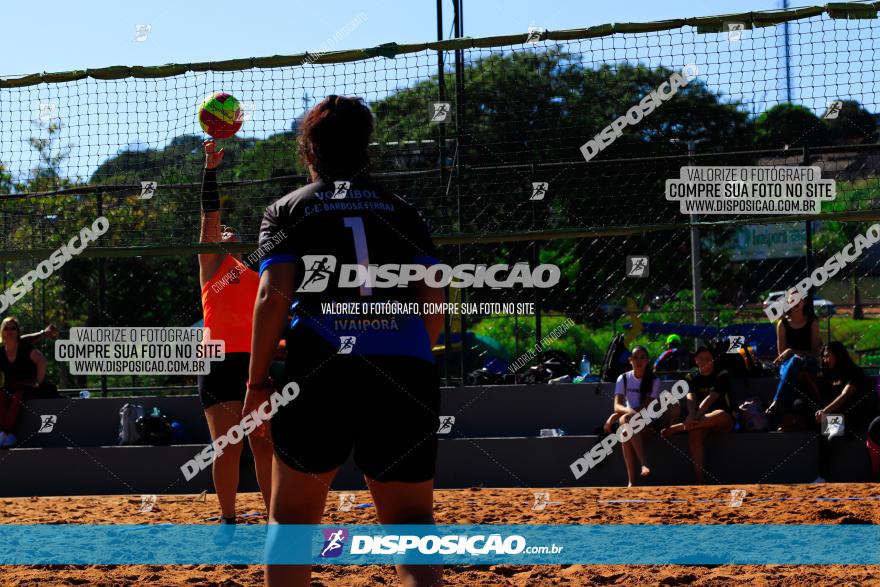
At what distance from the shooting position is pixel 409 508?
3.03 metres

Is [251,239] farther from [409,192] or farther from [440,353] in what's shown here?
[440,353]

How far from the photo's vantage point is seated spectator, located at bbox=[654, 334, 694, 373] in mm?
10812

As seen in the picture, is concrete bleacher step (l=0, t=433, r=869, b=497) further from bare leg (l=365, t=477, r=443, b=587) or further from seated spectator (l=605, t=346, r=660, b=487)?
bare leg (l=365, t=477, r=443, b=587)

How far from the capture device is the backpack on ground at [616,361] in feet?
34.0

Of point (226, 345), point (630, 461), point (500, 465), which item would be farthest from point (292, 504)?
point (500, 465)

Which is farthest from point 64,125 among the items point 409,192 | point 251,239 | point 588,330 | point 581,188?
point 588,330

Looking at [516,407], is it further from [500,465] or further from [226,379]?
[226,379]

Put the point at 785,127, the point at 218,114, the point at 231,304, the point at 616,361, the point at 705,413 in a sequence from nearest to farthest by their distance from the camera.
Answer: the point at 231,304
the point at 218,114
the point at 705,413
the point at 616,361
the point at 785,127

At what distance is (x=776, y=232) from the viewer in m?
16.9

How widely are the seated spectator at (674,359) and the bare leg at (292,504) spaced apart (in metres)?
8.15

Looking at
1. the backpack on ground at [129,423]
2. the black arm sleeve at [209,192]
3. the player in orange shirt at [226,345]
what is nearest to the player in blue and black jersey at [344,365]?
the player in orange shirt at [226,345]

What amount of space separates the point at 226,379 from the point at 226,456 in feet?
1.39

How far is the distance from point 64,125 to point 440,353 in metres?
5.56

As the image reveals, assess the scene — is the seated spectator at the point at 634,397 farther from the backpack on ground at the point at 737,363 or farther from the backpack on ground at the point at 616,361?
the backpack on ground at the point at 737,363
